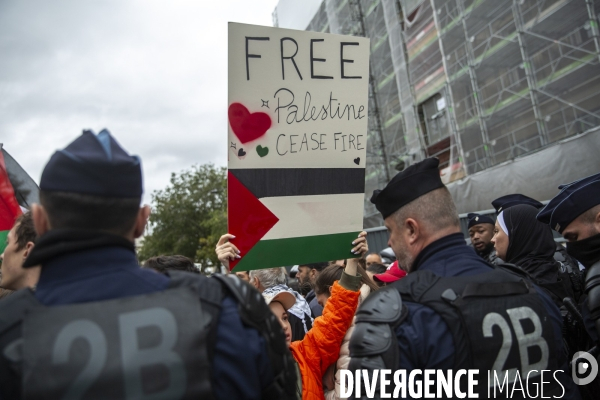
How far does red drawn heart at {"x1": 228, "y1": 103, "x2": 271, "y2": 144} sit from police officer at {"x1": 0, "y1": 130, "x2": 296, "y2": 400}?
118cm

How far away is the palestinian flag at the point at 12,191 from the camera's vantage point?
3.71m

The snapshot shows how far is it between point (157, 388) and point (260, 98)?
5.93ft

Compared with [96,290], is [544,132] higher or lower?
higher

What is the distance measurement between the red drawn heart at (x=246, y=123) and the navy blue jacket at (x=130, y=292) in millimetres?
1339

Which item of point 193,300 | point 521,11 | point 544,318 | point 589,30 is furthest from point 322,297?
point 521,11

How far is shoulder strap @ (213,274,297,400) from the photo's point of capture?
144 centimetres

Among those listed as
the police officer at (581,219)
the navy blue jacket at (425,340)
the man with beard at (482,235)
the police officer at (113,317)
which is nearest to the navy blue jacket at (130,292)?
the police officer at (113,317)

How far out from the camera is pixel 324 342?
104 inches

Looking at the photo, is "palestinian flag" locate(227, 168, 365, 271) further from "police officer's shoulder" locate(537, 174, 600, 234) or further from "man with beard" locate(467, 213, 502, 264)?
"man with beard" locate(467, 213, 502, 264)

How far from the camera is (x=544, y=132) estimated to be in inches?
435

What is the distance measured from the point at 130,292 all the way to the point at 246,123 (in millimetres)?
1508

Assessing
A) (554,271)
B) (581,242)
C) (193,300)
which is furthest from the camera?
(554,271)

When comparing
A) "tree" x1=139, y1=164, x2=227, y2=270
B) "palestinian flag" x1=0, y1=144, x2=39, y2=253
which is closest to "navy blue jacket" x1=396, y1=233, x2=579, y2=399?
"palestinian flag" x1=0, y1=144, x2=39, y2=253

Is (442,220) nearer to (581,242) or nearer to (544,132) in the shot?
(581,242)
